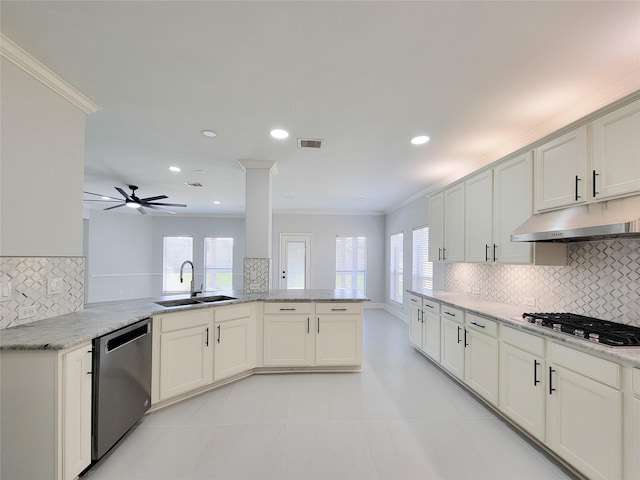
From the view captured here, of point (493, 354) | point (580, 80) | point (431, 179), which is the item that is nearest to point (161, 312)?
point (493, 354)

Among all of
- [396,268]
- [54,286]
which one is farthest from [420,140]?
[396,268]

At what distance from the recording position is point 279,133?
3.07m

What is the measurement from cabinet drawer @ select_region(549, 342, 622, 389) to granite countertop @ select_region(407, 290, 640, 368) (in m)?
0.04

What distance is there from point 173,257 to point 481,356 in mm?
8341

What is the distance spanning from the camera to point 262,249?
407 centimetres

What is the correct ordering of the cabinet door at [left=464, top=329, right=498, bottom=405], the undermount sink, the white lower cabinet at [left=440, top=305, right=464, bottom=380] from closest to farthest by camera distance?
the cabinet door at [left=464, top=329, right=498, bottom=405] < the undermount sink < the white lower cabinet at [left=440, top=305, right=464, bottom=380]

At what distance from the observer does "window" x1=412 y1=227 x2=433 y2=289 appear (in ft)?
18.2

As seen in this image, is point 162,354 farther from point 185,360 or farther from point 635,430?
point 635,430

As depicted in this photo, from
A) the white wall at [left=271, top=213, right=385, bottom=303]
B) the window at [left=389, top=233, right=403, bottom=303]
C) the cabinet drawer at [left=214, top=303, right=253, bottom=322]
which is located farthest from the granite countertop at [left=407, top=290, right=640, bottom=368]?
the white wall at [left=271, top=213, right=385, bottom=303]

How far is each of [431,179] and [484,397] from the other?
10.7 ft

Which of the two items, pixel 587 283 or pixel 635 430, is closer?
pixel 635 430

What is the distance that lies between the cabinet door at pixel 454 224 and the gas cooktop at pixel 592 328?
1.34m

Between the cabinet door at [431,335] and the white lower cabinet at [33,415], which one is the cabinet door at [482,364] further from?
the white lower cabinet at [33,415]

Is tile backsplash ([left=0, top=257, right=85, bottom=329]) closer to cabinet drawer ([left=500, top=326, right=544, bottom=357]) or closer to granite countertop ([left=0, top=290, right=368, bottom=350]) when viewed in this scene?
granite countertop ([left=0, top=290, right=368, bottom=350])
